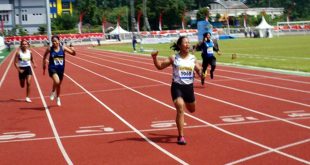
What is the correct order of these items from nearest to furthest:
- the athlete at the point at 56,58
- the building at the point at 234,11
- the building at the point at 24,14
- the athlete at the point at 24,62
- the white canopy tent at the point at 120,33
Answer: the athlete at the point at 56,58 → the athlete at the point at 24,62 → the white canopy tent at the point at 120,33 → the building at the point at 24,14 → the building at the point at 234,11

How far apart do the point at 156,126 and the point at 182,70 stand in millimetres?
1815

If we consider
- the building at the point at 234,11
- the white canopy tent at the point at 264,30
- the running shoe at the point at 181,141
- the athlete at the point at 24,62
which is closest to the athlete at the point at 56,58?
the athlete at the point at 24,62

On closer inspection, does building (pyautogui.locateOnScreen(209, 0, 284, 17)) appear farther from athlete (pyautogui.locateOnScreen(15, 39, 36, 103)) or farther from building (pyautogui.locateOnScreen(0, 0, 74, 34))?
athlete (pyautogui.locateOnScreen(15, 39, 36, 103))

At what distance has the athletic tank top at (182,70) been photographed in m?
7.80

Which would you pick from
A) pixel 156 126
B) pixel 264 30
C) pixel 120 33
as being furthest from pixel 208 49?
pixel 264 30

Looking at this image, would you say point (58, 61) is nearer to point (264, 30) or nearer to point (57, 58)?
point (57, 58)

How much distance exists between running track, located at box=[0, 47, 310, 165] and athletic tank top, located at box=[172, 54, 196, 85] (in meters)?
0.95

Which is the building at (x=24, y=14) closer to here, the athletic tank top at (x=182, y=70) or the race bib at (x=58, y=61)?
the race bib at (x=58, y=61)

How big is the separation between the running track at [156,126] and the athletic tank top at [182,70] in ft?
3.13

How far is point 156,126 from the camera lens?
927 cm

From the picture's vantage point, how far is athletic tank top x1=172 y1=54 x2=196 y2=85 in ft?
25.6

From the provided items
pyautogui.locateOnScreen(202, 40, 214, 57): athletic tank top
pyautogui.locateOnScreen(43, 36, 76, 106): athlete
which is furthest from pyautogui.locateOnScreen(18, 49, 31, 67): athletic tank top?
pyautogui.locateOnScreen(202, 40, 214, 57): athletic tank top

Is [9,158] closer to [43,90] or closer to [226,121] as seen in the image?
[226,121]

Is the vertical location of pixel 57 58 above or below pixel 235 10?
below
